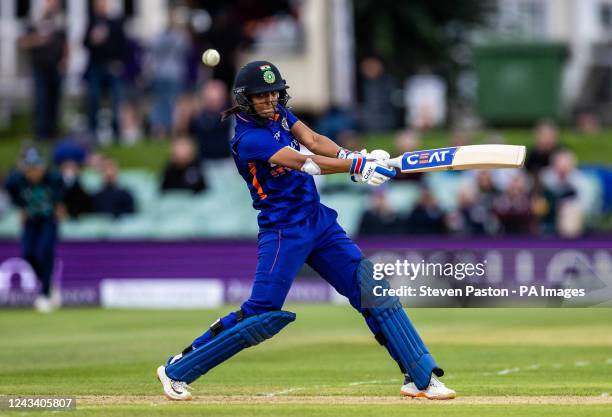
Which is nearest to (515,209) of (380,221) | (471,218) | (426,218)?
(471,218)

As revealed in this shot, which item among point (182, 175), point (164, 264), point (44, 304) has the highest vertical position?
point (182, 175)

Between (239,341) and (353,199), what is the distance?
11.9 m

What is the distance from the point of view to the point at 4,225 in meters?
22.4

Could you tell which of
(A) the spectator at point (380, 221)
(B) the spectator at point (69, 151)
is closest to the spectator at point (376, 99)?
(A) the spectator at point (380, 221)

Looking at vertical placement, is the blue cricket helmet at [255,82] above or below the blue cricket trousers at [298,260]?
above

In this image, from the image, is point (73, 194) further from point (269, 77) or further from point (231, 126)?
point (269, 77)

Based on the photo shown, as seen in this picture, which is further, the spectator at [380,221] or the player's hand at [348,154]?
the spectator at [380,221]

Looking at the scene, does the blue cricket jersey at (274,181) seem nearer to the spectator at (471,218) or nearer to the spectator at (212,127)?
the spectator at (471,218)

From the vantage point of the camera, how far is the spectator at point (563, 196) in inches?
792

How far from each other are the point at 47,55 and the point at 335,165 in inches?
563

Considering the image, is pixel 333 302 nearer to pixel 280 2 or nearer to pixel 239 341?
pixel 280 2

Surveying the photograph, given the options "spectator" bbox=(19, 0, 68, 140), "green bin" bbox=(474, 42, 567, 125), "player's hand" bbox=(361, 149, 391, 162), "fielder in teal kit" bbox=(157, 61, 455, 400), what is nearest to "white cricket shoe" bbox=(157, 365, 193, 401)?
"fielder in teal kit" bbox=(157, 61, 455, 400)

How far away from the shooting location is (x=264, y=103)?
31.4 ft

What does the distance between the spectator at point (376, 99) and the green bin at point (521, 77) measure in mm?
1628
